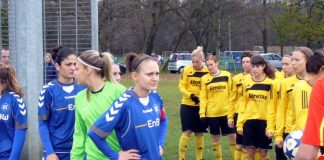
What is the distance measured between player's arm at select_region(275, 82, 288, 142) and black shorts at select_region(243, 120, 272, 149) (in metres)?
1.12

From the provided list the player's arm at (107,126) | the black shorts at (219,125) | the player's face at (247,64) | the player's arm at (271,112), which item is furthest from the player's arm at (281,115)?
the player's arm at (107,126)

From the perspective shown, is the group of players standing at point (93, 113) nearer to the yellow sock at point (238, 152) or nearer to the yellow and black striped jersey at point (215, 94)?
the yellow sock at point (238, 152)

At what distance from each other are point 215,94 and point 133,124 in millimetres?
5474

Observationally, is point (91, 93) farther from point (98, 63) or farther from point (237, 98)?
point (237, 98)

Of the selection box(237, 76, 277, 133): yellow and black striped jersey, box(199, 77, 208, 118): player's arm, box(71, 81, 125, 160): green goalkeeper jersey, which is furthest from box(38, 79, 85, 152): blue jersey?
box(199, 77, 208, 118): player's arm

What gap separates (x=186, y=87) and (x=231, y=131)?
123 cm

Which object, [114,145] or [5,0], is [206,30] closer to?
[5,0]

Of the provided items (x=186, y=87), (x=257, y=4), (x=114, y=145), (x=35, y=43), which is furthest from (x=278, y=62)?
(x=114, y=145)

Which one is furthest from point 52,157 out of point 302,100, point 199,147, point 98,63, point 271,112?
point 199,147

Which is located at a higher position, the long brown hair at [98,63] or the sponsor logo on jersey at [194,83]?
the long brown hair at [98,63]

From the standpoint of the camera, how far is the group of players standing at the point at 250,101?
6.40m

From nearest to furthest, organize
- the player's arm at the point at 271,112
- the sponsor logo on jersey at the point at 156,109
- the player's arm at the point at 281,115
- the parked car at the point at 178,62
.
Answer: the sponsor logo on jersey at the point at 156,109, the player's arm at the point at 281,115, the player's arm at the point at 271,112, the parked car at the point at 178,62

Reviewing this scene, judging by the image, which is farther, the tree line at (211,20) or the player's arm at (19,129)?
the tree line at (211,20)

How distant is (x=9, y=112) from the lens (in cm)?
588
